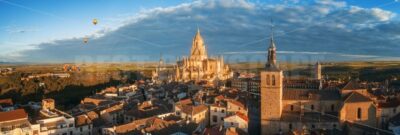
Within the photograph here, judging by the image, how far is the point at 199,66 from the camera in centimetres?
5619

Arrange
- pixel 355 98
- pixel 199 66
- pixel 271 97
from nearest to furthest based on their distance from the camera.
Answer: pixel 355 98
pixel 271 97
pixel 199 66

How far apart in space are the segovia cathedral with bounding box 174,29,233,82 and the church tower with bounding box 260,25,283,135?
95.8ft

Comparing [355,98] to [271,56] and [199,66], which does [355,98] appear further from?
[199,66]

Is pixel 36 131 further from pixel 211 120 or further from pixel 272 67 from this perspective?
pixel 272 67

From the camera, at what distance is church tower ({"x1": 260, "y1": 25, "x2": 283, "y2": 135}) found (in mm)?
23594

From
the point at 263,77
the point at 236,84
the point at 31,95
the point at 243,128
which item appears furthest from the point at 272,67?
the point at 31,95

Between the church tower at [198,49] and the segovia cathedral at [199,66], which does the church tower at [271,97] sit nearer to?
the segovia cathedral at [199,66]

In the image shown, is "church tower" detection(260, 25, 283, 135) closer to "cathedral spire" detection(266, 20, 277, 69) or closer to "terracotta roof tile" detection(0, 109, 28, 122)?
"cathedral spire" detection(266, 20, 277, 69)

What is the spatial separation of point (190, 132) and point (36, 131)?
10058 millimetres

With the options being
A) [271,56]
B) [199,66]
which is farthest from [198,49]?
[271,56]

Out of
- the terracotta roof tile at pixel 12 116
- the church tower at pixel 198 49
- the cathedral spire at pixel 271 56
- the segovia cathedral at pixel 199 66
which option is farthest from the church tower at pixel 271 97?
the church tower at pixel 198 49

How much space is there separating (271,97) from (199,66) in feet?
107

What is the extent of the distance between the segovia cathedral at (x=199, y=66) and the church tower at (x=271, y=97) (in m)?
29.2

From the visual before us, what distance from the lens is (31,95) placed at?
1678 inches
